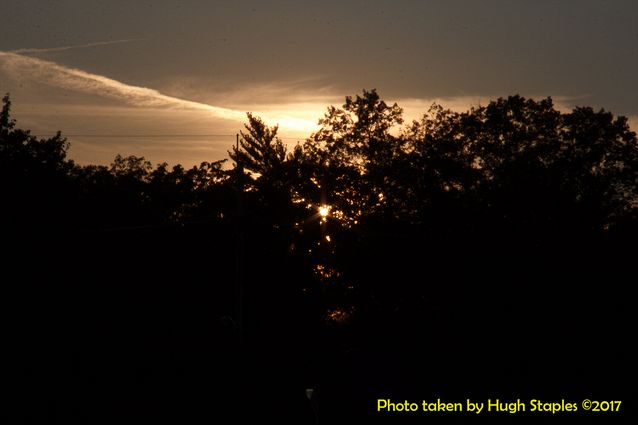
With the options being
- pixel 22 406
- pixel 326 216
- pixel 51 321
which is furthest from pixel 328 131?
pixel 22 406

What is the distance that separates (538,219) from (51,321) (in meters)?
26.7

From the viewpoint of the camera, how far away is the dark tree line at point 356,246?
111 feet

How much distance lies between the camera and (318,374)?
109ft

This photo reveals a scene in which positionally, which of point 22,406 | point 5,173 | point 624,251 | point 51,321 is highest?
point 5,173

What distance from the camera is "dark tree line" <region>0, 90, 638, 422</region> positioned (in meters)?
33.7

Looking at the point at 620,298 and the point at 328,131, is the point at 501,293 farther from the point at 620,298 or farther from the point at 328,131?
the point at 328,131

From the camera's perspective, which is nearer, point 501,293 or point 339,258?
point 501,293

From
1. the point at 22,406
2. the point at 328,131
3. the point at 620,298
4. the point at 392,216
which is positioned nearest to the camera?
the point at 22,406

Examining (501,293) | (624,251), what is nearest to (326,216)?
(501,293)

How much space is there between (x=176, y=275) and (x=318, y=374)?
38.5 ft

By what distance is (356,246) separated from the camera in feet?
154

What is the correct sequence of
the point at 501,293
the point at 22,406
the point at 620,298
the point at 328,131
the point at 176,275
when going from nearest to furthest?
the point at 22,406
the point at 620,298
the point at 501,293
the point at 176,275
the point at 328,131

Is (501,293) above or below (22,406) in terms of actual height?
above

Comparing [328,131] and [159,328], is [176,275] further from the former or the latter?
[328,131]
